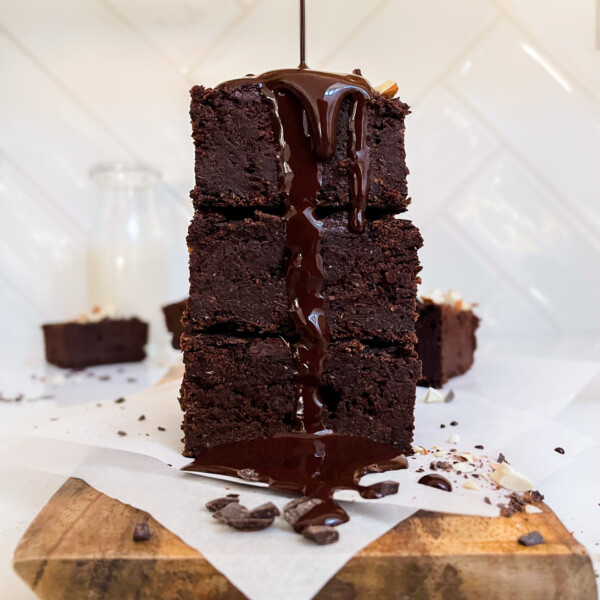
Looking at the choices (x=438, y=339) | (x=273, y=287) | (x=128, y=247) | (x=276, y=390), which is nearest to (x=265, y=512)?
(x=276, y=390)

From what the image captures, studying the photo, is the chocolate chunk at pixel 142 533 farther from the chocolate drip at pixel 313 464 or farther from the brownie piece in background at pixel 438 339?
the brownie piece in background at pixel 438 339

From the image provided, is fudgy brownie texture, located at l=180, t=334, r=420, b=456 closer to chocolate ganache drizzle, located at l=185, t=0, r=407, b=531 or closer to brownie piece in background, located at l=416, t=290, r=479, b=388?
chocolate ganache drizzle, located at l=185, t=0, r=407, b=531

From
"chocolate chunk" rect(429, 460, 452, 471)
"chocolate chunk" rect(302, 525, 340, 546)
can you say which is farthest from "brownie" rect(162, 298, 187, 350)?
"chocolate chunk" rect(302, 525, 340, 546)

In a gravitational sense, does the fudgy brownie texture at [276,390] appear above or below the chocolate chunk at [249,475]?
above

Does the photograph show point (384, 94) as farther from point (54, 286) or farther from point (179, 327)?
point (54, 286)

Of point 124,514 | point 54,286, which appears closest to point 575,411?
point 124,514

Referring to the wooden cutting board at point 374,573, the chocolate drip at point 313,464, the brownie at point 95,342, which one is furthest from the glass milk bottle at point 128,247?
the wooden cutting board at point 374,573
